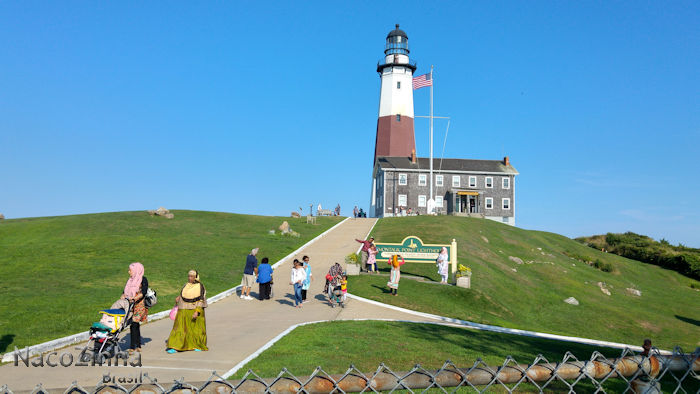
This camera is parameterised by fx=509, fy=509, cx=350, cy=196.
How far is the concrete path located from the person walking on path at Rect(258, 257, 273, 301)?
1.35ft

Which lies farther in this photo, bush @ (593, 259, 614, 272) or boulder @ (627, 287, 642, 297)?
bush @ (593, 259, 614, 272)

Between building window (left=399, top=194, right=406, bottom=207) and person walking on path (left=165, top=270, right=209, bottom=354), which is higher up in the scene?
building window (left=399, top=194, right=406, bottom=207)

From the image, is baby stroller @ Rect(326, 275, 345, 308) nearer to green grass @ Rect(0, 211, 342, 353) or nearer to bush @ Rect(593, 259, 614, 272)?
green grass @ Rect(0, 211, 342, 353)

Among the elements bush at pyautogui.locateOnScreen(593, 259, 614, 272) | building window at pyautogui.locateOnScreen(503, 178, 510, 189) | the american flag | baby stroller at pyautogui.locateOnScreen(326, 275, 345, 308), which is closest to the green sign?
baby stroller at pyautogui.locateOnScreen(326, 275, 345, 308)

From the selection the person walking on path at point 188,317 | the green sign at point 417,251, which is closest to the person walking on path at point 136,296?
the person walking on path at point 188,317

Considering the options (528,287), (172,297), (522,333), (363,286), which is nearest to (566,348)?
(522,333)

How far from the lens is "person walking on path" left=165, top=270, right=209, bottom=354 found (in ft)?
37.0

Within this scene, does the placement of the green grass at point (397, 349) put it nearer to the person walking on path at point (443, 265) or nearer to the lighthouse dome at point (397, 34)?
the person walking on path at point (443, 265)

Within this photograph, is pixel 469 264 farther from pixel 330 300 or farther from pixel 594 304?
pixel 330 300

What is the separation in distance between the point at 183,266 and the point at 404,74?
171 ft

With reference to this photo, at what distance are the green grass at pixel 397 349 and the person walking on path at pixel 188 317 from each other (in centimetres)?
172

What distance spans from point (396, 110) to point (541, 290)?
4365 centimetres

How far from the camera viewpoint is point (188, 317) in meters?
11.4

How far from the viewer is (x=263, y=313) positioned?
18.0 metres
